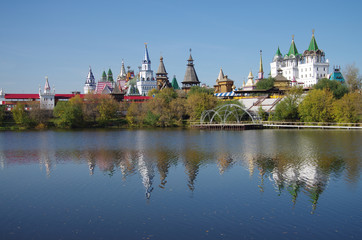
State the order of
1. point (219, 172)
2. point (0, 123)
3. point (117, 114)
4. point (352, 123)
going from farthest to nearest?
1. point (117, 114)
2. point (0, 123)
3. point (352, 123)
4. point (219, 172)

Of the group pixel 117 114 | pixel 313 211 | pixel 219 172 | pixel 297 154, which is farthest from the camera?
pixel 117 114

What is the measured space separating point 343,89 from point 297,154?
4972 centimetres

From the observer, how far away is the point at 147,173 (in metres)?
24.4

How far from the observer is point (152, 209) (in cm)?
1686

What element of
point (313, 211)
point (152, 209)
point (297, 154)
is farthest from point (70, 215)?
point (297, 154)

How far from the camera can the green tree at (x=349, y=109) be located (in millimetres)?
55875

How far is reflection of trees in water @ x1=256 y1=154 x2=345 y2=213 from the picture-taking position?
64.3ft

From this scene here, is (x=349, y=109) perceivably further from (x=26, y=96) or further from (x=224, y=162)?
(x=26, y=96)

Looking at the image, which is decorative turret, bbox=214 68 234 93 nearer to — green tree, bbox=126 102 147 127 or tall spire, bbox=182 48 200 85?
tall spire, bbox=182 48 200 85

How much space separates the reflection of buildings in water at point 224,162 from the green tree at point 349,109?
32383mm

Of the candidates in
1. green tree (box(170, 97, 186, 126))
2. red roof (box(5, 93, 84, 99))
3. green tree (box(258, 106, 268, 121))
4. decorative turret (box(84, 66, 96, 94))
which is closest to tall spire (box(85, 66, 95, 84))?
decorative turret (box(84, 66, 96, 94))

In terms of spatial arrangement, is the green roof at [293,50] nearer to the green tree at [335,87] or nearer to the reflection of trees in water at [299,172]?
the green tree at [335,87]

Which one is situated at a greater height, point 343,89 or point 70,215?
point 343,89

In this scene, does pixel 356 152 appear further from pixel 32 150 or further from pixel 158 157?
pixel 32 150
